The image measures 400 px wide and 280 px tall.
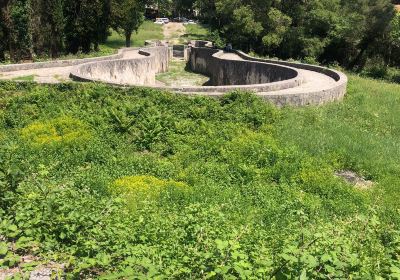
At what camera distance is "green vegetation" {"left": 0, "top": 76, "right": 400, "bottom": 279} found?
19.5 ft

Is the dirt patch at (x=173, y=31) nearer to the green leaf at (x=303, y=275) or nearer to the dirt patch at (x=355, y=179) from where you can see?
the dirt patch at (x=355, y=179)

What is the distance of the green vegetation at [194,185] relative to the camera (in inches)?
233

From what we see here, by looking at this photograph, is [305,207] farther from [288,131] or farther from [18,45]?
[18,45]

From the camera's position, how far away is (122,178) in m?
10.7

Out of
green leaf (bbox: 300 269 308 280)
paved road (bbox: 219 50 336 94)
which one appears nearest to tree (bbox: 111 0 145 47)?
paved road (bbox: 219 50 336 94)

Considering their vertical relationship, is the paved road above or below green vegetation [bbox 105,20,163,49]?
below

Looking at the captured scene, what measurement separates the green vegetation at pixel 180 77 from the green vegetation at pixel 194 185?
557 inches

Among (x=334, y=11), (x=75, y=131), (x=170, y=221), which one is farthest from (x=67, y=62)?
(x=334, y=11)

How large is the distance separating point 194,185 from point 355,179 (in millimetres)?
4705

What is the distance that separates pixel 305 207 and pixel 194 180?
116 inches

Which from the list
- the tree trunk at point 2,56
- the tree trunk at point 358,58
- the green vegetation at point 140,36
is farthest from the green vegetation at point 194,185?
the green vegetation at point 140,36

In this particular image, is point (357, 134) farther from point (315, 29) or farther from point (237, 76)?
point (315, 29)

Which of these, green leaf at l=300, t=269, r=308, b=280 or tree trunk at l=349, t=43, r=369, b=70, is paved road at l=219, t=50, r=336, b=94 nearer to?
tree trunk at l=349, t=43, r=369, b=70

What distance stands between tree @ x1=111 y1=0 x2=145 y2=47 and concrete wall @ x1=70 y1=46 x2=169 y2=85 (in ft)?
14.3
